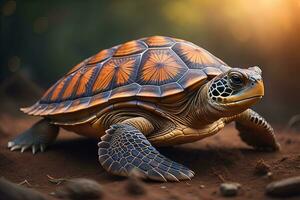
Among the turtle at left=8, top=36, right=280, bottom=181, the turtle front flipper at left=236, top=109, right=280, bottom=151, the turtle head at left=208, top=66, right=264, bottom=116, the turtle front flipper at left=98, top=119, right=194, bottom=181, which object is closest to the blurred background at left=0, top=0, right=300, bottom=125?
the turtle front flipper at left=236, top=109, right=280, bottom=151

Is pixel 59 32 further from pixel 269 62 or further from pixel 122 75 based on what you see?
pixel 122 75

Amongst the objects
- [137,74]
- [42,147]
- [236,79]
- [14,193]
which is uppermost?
[236,79]

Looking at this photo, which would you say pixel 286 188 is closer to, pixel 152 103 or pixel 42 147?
pixel 152 103

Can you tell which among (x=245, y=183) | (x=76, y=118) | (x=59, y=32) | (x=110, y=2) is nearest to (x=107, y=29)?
(x=110, y=2)

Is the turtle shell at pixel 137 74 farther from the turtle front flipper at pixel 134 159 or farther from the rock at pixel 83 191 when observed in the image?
the rock at pixel 83 191

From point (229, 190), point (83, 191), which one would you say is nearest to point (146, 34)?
point (229, 190)

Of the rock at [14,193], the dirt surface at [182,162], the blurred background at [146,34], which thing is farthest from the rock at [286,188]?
the blurred background at [146,34]
